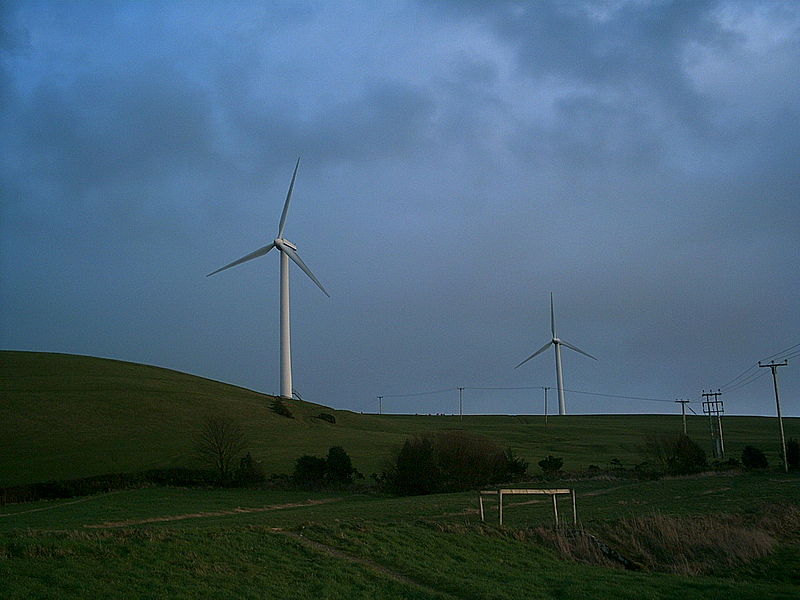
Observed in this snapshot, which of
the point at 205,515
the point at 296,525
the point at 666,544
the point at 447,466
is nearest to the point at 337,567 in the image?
the point at 296,525

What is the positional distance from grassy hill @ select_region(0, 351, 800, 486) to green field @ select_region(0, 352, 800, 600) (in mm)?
332

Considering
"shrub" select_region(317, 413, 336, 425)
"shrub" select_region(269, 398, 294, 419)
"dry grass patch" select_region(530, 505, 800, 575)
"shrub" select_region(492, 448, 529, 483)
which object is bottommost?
"dry grass patch" select_region(530, 505, 800, 575)

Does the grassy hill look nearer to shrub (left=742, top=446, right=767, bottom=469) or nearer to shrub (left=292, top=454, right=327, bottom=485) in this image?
shrub (left=292, top=454, right=327, bottom=485)

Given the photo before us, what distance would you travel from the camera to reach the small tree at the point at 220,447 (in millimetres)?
70250

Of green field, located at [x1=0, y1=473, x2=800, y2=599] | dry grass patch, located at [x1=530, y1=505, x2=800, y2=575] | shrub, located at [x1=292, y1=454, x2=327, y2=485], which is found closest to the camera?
green field, located at [x1=0, y1=473, x2=800, y2=599]

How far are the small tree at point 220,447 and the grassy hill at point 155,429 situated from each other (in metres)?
1.72

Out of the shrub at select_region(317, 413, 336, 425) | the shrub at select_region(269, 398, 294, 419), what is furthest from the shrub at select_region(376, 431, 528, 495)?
the shrub at select_region(317, 413, 336, 425)

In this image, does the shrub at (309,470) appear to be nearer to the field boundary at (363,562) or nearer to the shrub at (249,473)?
the shrub at (249,473)

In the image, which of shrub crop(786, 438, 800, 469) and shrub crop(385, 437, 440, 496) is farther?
shrub crop(786, 438, 800, 469)

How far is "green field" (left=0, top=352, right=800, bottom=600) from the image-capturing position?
55.1 feet

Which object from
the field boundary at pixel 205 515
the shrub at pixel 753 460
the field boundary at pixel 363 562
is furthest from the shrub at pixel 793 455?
the field boundary at pixel 363 562

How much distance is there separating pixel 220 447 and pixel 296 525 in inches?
1950

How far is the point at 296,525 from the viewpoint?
2428 cm

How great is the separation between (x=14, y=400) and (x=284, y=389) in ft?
102
